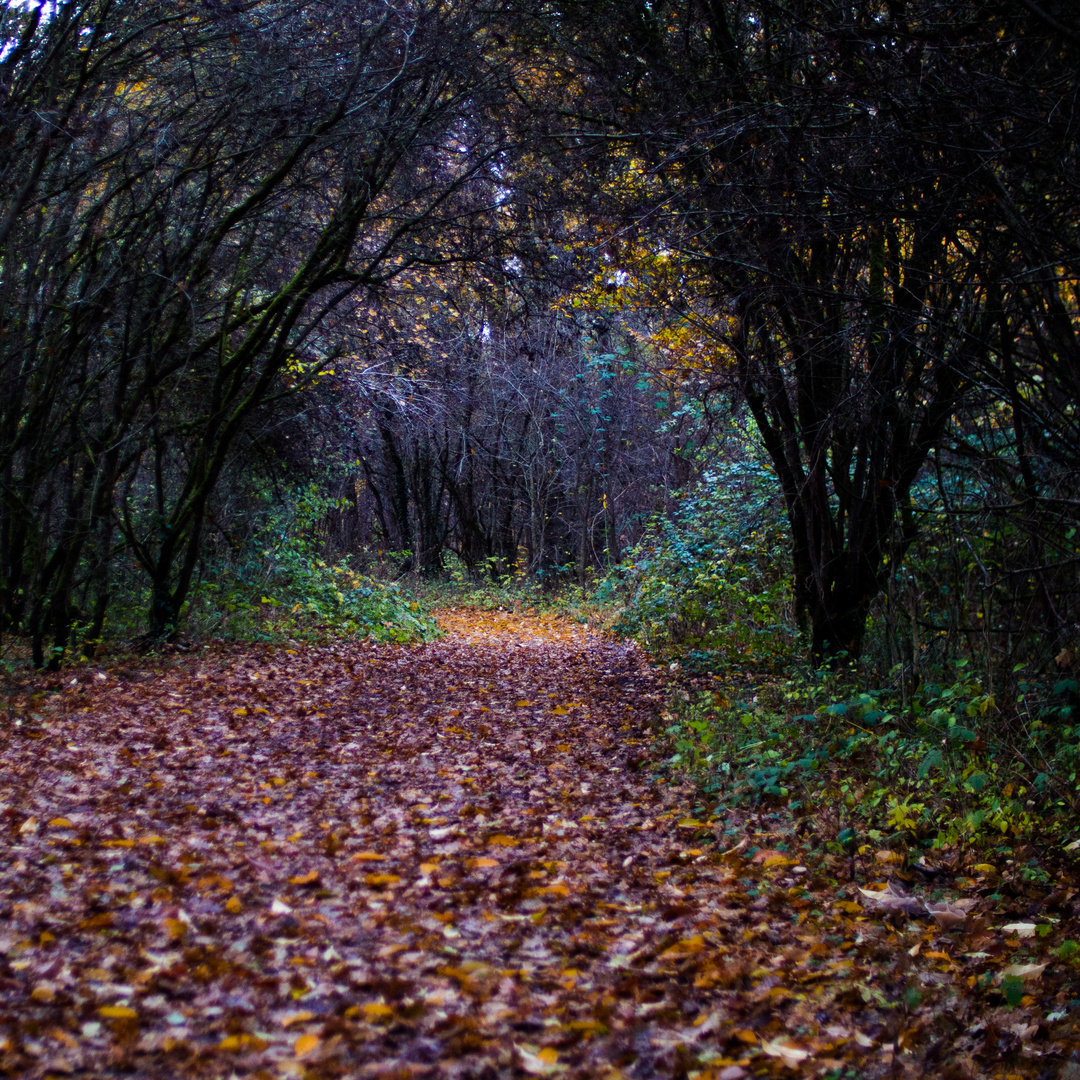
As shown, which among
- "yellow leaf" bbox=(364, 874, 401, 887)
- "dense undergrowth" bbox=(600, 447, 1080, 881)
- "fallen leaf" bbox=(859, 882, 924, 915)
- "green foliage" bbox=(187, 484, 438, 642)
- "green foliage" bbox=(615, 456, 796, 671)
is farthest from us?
"green foliage" bbox=(187, 484, 438, 642)

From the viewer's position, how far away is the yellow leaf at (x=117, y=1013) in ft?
9.04

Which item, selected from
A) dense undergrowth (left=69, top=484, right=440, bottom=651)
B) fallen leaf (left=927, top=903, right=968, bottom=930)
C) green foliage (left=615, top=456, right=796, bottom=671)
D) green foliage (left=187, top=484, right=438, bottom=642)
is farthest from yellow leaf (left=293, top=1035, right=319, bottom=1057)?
green foliage (left=187, top=484, right=438, bottom=642)

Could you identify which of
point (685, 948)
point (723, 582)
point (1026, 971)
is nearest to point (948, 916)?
point (1026, 971)

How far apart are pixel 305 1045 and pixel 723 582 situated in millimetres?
9719

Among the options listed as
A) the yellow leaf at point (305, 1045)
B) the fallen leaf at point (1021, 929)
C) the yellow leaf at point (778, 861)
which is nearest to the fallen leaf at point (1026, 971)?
the fallen leaf at point (1021, 929)

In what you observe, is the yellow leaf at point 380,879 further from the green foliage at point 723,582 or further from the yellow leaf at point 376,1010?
the green foliage at point 723,582

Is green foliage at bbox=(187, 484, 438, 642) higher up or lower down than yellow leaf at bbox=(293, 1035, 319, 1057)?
higher up

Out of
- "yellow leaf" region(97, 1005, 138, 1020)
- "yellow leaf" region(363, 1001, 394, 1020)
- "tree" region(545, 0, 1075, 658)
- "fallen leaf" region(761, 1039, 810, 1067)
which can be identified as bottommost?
"fallen leaf" region(761, 1039, 810, 1067)

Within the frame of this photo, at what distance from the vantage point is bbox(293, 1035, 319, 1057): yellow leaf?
262cm

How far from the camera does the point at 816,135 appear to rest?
5137mm

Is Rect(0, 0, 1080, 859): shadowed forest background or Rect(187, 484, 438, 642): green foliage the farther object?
Rect(187, 484, 438, 642): green foliage

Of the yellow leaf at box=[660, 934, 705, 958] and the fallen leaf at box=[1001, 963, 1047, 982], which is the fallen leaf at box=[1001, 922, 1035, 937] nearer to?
the fallen leaf at box=[1001, 963, 1047, 982]

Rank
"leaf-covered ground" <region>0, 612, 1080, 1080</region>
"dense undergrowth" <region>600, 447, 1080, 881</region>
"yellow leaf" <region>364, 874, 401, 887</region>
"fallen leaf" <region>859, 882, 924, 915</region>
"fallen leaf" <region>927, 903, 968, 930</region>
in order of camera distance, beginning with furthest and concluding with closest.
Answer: "dense undergrowth" <region>600, 447, 1080, 881</region>, "yellow leaf" <region>364, 874, 401, 887</region>, "fallen leaf" <region>859, 882, 924, 915</region>, "fallen leaf" <region>927, 903, 968, 930</region>, "leaf-covered ground" <region>0, 612, 1080, 1080</region>

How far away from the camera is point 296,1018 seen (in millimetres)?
2828
